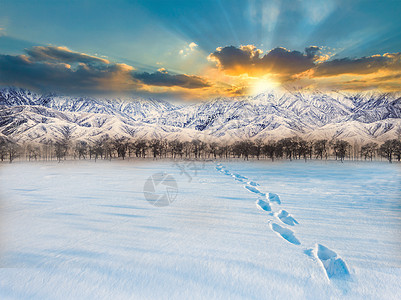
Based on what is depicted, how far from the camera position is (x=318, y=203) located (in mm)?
7582

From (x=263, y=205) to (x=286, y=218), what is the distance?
161cm

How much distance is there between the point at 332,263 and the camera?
11.1 feet

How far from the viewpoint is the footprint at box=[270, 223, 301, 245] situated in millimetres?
4220

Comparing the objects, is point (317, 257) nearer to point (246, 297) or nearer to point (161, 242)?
point (246, 297)

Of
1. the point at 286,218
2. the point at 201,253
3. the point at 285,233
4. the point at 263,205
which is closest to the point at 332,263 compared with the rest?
the point at 285,233

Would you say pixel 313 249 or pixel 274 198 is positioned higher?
pixel 313 249

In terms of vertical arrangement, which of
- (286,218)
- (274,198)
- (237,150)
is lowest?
(274,198)

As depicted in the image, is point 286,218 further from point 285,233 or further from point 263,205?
point 263,205

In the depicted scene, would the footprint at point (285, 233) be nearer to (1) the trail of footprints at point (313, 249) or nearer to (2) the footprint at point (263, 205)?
(1) the trail of footprints at point (313, 249)

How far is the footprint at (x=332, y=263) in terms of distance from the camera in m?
3.06

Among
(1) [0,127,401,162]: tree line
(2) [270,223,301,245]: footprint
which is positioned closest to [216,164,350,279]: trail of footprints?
(2) [270,223,301,245]: footprint

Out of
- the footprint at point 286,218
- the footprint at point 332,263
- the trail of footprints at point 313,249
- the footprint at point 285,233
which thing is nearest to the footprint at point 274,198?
the trail of footprints at point 313,249

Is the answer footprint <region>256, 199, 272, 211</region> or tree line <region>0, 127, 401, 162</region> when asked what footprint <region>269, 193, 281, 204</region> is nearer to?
footprint <region>256, 199, 272, 211</region>

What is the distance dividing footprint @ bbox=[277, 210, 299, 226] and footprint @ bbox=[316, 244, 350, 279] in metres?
1.42
